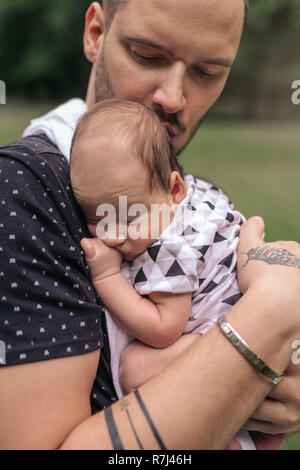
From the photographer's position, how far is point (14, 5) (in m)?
25.7

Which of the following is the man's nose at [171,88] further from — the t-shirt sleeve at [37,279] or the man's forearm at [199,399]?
the man's forearm at [199,399]

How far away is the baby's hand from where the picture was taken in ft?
4.74

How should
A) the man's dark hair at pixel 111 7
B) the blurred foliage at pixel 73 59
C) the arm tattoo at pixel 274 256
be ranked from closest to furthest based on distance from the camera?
the arm tattoo at pixel 274 256
the man's dark hair at pixel 111 7
the blurred foliage at pixel 73 59

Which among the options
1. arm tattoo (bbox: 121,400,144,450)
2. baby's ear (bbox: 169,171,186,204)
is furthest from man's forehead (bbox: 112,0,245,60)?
arm tattoo (bbox: 121,400,144,450)

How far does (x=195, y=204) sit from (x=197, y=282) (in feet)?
0.90

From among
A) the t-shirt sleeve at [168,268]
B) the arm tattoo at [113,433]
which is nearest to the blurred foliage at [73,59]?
the t-shirt sleeve at [168,268]

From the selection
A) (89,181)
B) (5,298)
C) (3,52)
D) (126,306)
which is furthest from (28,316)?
(3,52)

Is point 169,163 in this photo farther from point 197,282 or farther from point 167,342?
point 167,342

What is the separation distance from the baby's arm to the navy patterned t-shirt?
0.05 m

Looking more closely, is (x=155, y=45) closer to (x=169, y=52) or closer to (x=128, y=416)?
(x=169, y=52)

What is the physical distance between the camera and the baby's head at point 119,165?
1.49 m

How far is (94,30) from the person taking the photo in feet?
6.93

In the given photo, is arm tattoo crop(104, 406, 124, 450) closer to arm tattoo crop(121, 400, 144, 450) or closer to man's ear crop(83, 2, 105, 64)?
arm tattoo crop(121, 400, 144, 450)

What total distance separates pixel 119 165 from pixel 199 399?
2.26ft
